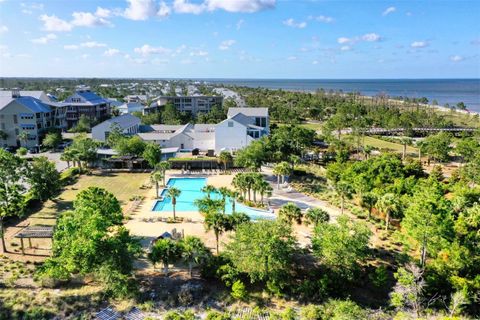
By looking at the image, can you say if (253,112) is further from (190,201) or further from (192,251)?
(192,251)

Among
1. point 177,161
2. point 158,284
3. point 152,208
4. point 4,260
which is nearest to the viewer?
point 158,284

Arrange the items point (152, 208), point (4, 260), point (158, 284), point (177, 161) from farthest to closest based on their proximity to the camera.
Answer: point (177, 161), point (152, 208), point (4, 260), point (158, 284)

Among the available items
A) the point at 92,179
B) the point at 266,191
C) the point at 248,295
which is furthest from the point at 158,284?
the point at 92,179

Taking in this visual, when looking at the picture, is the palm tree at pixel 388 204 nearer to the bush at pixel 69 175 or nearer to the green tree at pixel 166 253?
the green tree at pixel 166 253

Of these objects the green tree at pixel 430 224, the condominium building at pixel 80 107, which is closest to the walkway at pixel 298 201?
the green tree at pixel 430 224

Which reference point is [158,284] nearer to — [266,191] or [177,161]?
[266,191]

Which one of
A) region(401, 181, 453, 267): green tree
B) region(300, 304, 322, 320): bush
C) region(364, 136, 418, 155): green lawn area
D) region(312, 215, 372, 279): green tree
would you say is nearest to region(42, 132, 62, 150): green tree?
region(312, 215, 372, 279): green tree
